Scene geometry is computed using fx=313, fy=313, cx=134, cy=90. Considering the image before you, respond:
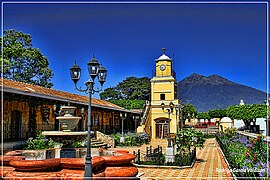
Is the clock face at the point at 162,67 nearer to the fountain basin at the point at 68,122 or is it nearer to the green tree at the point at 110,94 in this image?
the green tree at the point at 110,94

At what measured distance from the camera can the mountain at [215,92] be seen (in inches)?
7037

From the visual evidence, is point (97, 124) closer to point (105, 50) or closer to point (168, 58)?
point (168, 58)

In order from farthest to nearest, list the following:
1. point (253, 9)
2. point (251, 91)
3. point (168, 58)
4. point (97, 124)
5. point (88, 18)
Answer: point (251, 91)
point (168, 58)
point (97, 124)
point (88, 18)
point (253, 9)

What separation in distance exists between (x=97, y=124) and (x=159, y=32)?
579 inches

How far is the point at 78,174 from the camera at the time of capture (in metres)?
5.75

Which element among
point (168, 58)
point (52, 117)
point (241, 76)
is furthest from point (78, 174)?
point (168, 58)

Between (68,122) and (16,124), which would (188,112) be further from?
(68,122)

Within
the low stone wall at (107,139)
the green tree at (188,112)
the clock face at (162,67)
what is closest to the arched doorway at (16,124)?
the low stone wall at (107,139)

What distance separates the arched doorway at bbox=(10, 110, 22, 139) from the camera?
46.6ft

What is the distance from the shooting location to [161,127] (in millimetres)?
30125

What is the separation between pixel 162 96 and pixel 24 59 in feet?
42.9

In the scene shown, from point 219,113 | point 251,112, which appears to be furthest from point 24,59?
point 219,113

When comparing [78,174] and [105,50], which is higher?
[105,50]

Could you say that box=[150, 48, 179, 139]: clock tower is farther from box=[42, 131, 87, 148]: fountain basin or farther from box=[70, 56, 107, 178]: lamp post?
box=[70, 56, 107, 178]: lamp post
